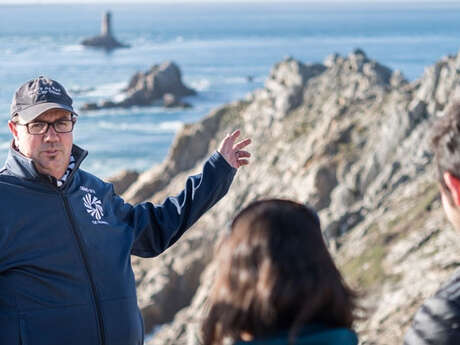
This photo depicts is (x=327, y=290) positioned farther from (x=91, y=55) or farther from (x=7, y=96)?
(x=91, y=55)

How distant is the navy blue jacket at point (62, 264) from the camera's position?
446 centimetres

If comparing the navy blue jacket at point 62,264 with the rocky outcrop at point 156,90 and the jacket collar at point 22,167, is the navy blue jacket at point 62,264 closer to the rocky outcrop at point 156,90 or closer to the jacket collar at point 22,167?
the jacket collar at point 22,167

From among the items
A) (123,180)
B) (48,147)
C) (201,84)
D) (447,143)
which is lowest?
(201,84)

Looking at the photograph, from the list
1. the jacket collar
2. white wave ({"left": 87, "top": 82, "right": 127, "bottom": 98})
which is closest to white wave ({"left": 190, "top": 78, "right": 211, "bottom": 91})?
white wave ({"left": 87, "top": 82, "right": 127, "bottom": 98})

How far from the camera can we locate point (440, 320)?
127 inches

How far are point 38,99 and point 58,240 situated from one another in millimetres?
945

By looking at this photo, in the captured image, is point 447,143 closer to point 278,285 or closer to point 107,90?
point 278,285

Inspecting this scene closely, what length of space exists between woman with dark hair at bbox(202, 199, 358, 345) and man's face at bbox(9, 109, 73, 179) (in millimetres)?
1966

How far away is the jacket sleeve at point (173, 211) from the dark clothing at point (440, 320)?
2.37m

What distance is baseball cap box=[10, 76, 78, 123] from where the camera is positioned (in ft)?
15.9

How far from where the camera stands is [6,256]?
448 centimetres

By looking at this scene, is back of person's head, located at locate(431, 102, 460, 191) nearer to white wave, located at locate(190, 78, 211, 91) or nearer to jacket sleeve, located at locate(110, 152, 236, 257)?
jacket sleeve, located at locate(110, 152, 236, 257)

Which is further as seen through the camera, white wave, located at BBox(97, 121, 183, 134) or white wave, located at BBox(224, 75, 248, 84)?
white wave, located at BBox(224, 75, 248, 84)

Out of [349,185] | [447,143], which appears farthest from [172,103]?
[447,143]
